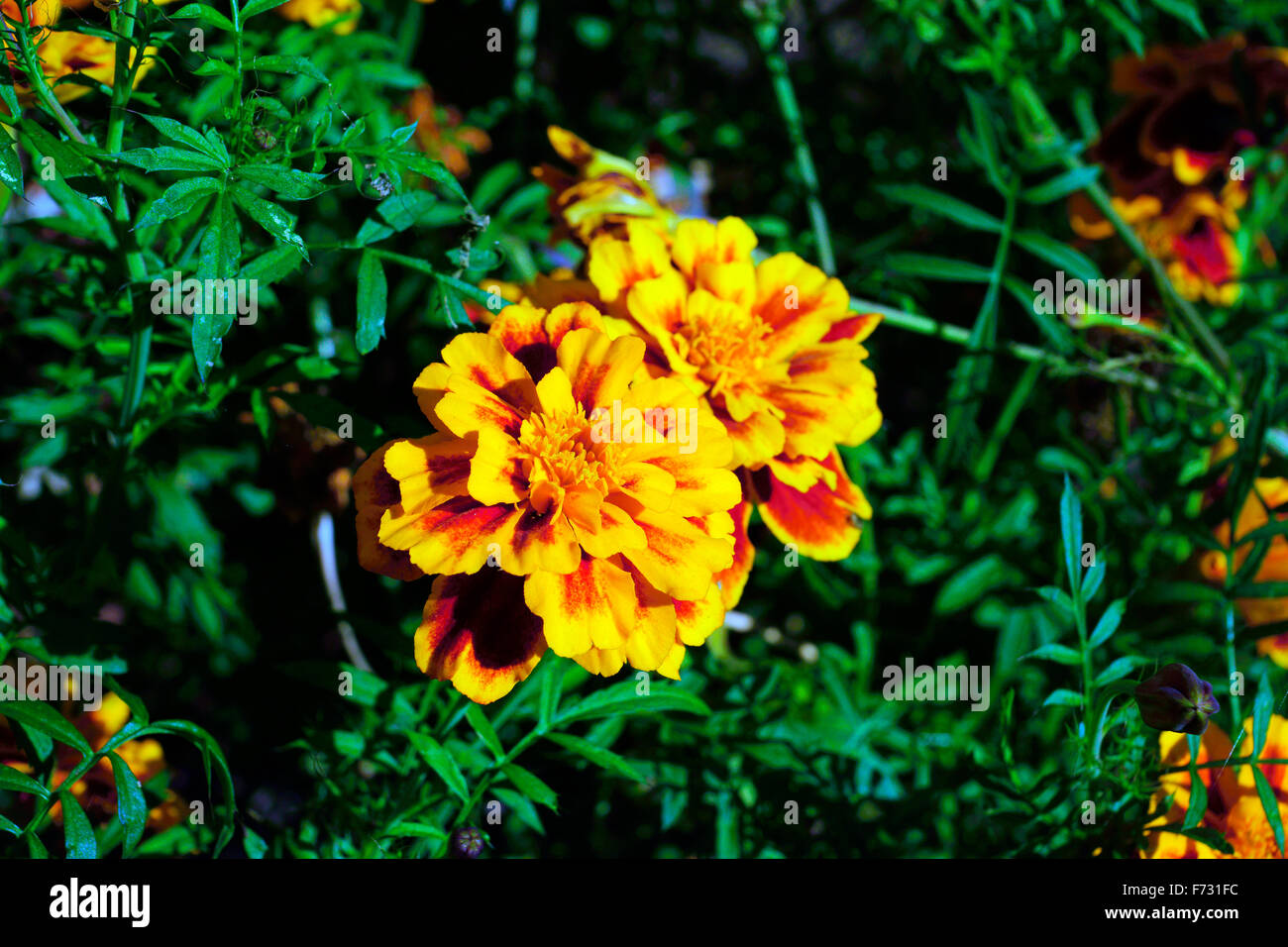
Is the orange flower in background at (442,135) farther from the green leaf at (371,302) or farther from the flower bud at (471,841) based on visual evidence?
the flower bud at (471,841)

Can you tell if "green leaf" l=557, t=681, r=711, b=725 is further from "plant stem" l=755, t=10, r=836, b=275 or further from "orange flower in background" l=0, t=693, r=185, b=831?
"plant stem" l=755, t=10, r=836, b=275

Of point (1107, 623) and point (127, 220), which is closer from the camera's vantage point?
point (127, 220)

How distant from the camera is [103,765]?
1.34m

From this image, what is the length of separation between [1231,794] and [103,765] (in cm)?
147

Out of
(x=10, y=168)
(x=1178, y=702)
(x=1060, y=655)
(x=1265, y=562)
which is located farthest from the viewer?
(x=1265, y=562)

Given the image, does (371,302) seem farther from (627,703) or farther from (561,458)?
(627,703)

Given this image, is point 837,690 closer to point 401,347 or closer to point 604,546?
point 604,546

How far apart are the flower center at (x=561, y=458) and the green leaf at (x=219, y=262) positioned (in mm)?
283

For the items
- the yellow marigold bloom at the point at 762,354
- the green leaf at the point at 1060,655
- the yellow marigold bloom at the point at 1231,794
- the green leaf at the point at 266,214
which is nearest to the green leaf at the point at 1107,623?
the green leaf at the point at 1060,655

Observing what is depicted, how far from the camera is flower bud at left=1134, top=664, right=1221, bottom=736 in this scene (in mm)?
965

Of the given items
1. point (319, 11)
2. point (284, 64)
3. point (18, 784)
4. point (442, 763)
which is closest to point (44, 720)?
point (18, 784)

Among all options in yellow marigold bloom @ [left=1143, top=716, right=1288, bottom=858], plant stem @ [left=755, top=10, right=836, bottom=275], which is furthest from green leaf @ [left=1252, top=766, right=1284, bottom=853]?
plant stem @ [left=755, top=10, right=836, bottom=275]

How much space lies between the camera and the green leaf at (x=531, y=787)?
1080 millimetres
